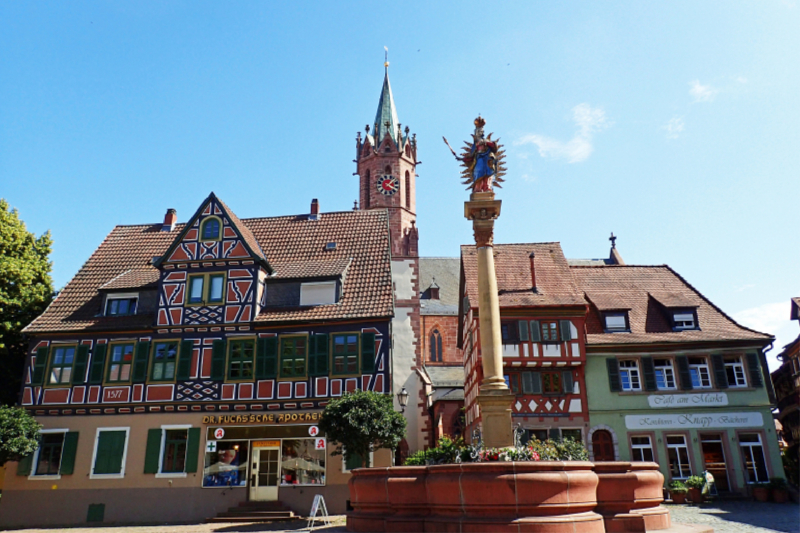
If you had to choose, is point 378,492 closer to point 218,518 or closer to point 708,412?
point 218,518

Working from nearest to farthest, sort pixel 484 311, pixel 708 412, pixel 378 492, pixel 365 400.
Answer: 1. pixel 378 492
2. pixel 484 311
3. pixel 365 400
4. pixel 708 412

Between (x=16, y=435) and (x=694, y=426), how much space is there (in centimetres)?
2459

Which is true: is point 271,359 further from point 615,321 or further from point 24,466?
point 615,321

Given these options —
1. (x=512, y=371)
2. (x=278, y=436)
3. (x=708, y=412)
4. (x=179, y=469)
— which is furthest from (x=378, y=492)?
(x=708, y=412)

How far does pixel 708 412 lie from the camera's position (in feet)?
84.6

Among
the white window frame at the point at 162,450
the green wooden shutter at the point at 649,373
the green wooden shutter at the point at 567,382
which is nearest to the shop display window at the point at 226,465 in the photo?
the white window frame at the point at 162,450

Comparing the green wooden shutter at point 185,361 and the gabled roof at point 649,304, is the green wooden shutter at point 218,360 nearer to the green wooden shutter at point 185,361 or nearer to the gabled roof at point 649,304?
the green wooden shutter at point 185,361

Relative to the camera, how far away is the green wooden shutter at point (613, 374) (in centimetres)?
2633

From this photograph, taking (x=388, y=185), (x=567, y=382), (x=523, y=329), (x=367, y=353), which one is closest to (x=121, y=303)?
(x=367, y=353)

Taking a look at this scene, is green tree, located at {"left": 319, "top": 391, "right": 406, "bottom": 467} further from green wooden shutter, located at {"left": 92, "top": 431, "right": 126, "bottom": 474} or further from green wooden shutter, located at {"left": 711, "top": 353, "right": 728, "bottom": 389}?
green wooden shutter, located at {"left": 711, "top": 353, "right": 728, "bottom": 389}

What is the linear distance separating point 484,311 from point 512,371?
430 inches

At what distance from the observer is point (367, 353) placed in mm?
23141

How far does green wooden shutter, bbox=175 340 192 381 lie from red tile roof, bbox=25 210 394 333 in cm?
170

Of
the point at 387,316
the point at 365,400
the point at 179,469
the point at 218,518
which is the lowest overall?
the point at 218,518
